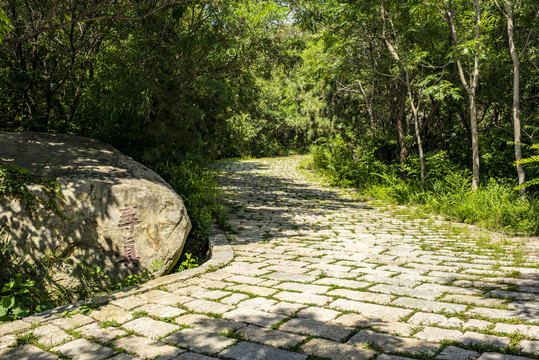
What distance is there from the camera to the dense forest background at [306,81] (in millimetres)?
7641

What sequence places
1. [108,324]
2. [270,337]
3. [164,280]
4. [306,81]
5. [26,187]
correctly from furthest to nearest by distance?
1. [306,81]
2. [26,187]
3. [164,280]
4. [108,324]
5. [270,337]

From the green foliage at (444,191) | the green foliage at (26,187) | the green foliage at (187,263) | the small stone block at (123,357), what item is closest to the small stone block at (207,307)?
the small stone block at (123,357)

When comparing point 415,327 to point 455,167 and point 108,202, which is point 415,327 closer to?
point 108,202

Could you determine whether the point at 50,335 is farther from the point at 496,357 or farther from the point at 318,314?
the point at 496,357

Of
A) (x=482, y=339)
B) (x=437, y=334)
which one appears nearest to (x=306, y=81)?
(x=437, y=334)

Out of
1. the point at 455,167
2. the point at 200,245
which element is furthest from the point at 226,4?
the point at 455,167

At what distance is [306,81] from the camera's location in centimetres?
1198

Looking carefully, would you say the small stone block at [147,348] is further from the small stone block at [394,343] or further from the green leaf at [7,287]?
the green leaf at [7,287]

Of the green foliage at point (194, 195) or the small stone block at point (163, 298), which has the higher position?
the green foliage at point (194, 195)

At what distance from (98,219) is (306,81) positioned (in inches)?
335

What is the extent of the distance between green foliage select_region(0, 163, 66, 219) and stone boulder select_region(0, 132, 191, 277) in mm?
59

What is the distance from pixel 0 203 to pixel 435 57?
10.7 m

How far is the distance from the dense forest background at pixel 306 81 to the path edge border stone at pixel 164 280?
0.40m

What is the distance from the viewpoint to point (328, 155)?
15094mm
